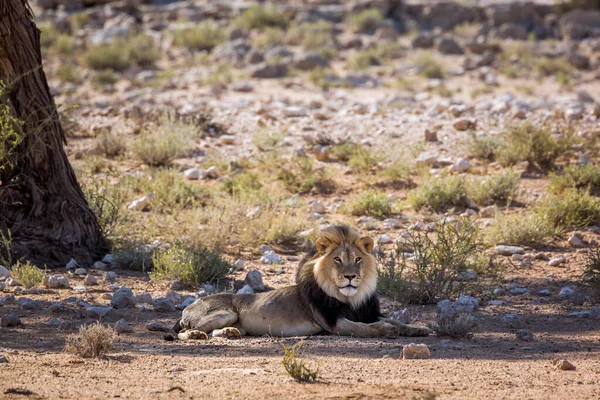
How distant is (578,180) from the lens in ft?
40.7

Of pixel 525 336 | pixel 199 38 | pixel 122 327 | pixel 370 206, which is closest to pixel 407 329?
pixel 525 336

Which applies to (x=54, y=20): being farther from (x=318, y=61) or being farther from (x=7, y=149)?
(x=7, y=149)

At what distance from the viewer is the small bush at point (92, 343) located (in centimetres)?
647

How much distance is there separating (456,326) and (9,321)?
3.69m

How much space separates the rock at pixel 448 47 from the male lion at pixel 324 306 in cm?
1992

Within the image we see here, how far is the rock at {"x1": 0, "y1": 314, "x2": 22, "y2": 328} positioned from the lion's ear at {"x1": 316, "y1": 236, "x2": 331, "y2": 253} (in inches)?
102

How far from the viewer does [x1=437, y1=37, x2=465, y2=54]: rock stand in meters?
26.6

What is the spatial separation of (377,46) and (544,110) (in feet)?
32.4

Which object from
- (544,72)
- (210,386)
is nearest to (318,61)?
(544,72)

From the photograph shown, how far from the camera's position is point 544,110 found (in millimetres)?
17328

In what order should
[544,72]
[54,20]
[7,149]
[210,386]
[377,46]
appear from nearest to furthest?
[210,386], [7,149], [544,72], [377,46], [54,20]

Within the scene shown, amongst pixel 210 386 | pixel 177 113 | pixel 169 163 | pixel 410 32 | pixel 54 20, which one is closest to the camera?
pixel 210 386

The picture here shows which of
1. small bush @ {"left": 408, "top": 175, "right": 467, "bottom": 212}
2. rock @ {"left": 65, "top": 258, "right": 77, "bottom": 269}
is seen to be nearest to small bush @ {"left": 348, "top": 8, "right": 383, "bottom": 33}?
small bush @ {"left": 408, "top": 175, "right": 467, "bottom": 212}

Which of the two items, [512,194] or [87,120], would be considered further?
[87,120]
